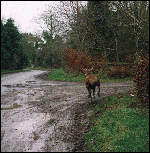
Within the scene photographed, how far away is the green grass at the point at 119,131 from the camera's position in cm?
457

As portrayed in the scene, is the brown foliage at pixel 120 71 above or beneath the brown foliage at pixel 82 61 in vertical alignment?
beneath

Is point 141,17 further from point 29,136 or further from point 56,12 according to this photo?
point 56,12

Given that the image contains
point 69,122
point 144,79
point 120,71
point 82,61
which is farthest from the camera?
point 82,61

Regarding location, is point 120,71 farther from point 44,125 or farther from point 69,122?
point 44,125

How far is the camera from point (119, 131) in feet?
17.7

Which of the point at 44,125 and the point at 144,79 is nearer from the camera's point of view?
the point at 44,125

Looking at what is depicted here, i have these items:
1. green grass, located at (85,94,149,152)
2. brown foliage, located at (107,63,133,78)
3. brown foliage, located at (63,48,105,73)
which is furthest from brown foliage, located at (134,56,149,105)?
brown foliage, located at (63,48,105,73)

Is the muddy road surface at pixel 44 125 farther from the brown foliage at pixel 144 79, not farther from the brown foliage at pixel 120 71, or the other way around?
the brown foliage at pixel 120 71

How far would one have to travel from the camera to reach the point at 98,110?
25.0ft

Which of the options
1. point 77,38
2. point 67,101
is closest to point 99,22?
point 77,38

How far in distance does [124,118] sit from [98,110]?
158 centimetres

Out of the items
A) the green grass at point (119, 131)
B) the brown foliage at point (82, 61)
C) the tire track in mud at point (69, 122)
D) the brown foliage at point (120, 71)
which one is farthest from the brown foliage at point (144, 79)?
the brown foliage at point (82, 61)

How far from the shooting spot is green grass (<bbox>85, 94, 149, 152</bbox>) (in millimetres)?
4575

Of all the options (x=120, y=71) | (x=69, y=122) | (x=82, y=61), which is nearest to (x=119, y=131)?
(x=69, y=122)
